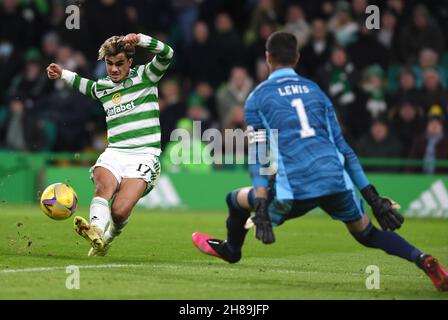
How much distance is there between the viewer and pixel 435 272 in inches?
312

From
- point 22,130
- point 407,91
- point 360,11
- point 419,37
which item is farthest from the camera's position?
point 22,130

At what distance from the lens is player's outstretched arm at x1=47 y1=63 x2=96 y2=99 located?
34.0ft

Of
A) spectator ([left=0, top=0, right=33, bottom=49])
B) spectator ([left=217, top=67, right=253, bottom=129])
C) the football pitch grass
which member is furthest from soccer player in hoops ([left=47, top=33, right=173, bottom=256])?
spectator ([left=0, top=0, right=33, bottom=49])

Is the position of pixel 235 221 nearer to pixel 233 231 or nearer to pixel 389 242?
pixel 233 231

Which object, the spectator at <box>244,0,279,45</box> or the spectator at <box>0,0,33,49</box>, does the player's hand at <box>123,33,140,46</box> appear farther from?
the spectator at <box>0,0,33,49</box>

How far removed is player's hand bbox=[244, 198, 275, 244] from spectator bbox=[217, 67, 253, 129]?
10.3 metres

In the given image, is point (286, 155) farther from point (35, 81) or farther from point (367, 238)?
point (35, 81)

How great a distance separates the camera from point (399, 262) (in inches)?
407

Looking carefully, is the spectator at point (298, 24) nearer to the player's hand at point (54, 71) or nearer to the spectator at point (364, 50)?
the spectator at point (364, 50)

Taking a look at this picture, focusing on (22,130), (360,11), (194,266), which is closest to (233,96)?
(360,11)

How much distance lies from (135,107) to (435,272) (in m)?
3.61

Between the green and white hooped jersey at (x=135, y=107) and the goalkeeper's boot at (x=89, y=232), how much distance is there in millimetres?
1137

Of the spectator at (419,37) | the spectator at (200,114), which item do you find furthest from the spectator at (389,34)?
the spectator at (200,114)
